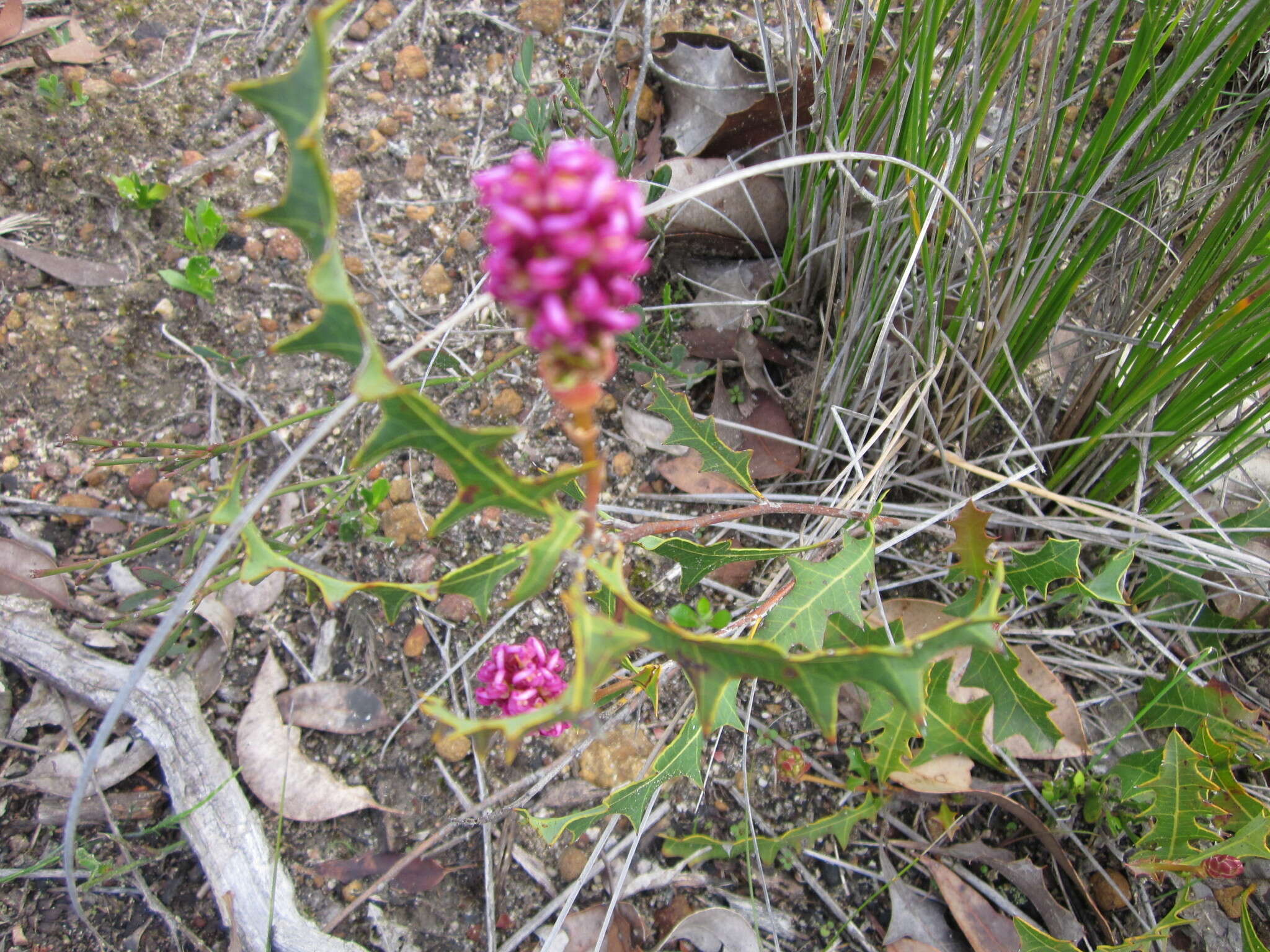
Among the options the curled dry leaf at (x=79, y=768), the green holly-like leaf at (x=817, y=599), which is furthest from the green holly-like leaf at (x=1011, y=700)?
the curled dry leaf at (x=79, y=768)

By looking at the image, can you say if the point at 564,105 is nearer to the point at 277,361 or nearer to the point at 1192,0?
the point at 277,361

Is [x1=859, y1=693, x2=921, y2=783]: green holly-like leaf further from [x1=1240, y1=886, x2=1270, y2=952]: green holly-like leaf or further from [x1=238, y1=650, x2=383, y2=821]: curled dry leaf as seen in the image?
[x1=238, y1=650, x2=383, y2=821]: curled dry leaf

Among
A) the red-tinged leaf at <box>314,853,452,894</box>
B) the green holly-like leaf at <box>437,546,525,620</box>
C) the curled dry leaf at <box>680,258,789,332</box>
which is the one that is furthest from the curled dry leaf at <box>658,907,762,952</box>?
the curled dry leaf at <box>680,258,789,332</box>

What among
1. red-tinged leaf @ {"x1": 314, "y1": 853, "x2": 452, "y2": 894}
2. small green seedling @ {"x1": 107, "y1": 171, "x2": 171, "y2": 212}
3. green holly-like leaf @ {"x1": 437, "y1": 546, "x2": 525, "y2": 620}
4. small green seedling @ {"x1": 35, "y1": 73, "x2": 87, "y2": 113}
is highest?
small green seedling @ {"x1": 35, "y1": 73, "x2": 87, "y2": 113}

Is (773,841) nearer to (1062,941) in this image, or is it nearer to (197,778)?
(1062,941)

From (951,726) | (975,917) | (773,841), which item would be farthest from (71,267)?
(975,917)

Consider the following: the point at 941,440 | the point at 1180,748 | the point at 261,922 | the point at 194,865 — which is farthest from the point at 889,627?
the point at 194,865

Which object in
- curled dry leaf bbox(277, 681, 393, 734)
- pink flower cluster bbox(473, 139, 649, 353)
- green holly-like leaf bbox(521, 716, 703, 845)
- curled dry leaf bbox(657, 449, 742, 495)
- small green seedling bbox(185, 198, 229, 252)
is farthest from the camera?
curled dry leaf bbox(657, 449, 742, 495)
